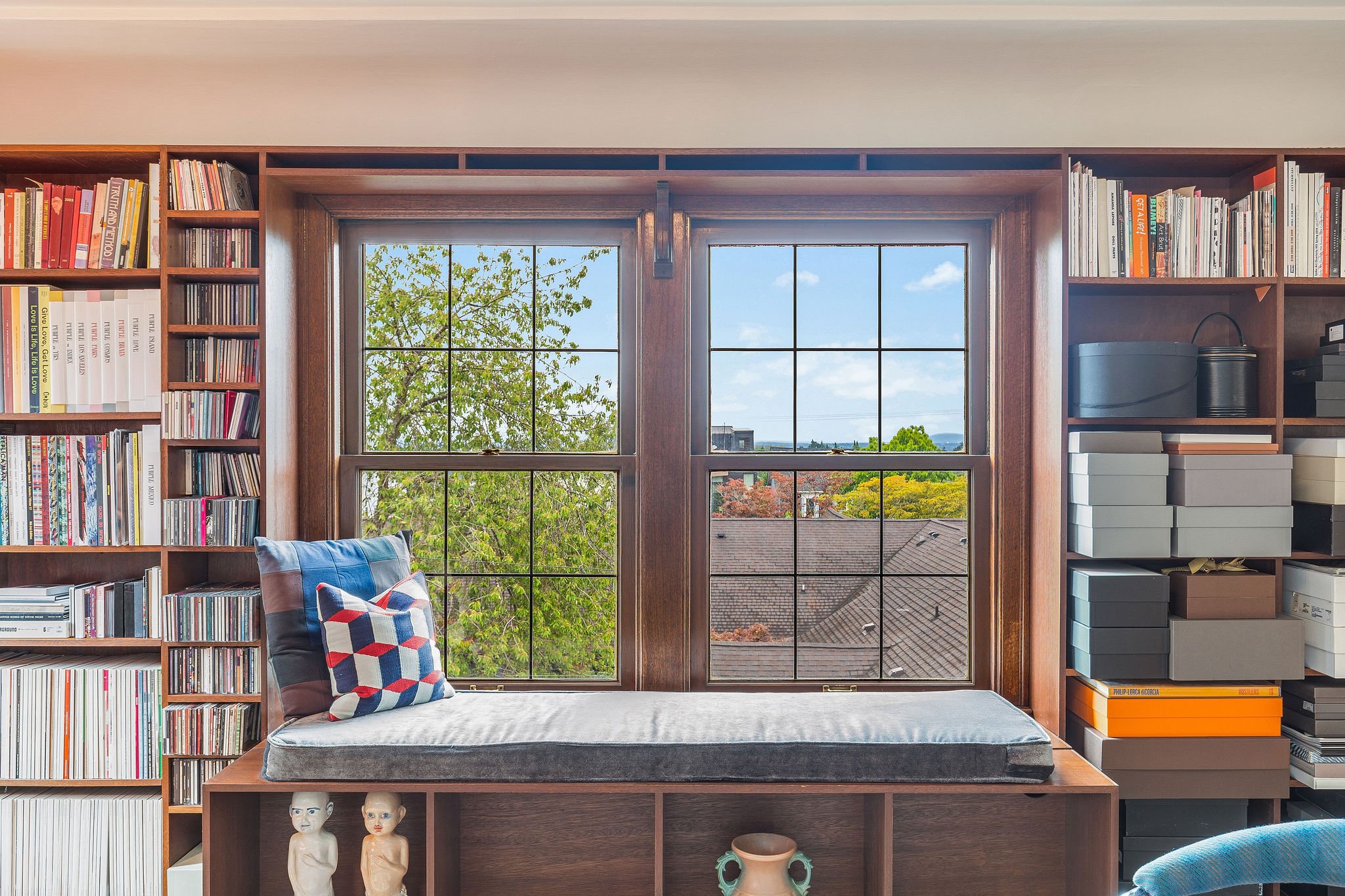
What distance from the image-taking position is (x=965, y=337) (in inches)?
100

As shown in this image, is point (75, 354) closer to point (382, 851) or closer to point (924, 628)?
point (382, 851)

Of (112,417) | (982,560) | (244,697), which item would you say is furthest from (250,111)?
(982,560)

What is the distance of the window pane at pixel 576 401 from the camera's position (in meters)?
2.55

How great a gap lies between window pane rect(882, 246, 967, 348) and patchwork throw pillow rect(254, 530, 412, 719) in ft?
6.22

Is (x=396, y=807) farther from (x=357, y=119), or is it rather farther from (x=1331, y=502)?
(x=1331, y=502)

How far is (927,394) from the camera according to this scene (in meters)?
2.55

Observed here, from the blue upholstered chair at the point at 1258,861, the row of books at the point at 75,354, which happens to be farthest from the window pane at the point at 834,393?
the row of books at the point at 75,354

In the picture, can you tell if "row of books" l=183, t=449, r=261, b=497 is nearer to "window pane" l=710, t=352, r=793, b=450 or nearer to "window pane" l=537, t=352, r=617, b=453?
"window pane" l=537, t=352, r=617, b=453

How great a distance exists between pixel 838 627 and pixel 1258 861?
1.25 m

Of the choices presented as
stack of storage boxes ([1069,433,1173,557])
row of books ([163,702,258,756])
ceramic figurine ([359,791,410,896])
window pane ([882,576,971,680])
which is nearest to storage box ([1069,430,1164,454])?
stack of storage boxes ([1069,433,1173,557])

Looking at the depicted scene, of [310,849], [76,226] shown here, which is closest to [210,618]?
[310,849]

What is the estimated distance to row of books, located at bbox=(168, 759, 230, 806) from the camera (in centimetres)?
223

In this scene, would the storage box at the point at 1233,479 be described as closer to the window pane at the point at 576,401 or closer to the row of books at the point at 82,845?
the window pane at the point at 576,401

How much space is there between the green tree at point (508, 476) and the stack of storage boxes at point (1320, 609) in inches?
81.2
